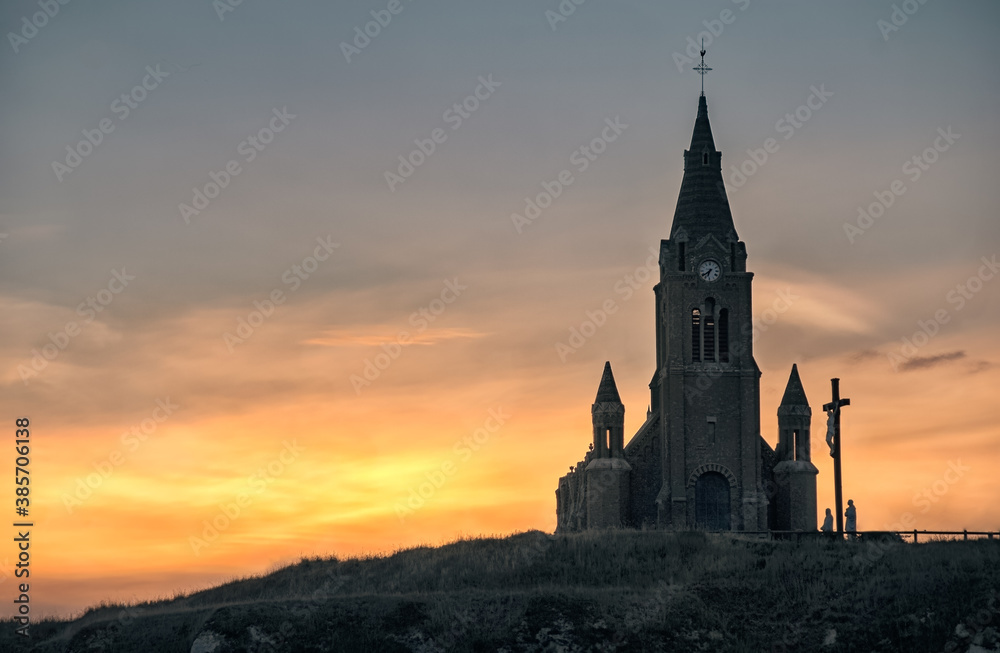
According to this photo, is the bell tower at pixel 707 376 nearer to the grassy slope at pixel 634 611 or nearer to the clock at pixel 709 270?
the clock at pixel 709 270

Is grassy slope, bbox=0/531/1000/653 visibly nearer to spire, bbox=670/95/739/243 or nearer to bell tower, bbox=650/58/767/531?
bell tower, bbox=650/58/767/531

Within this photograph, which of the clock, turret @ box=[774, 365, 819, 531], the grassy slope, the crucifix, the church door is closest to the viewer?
the grassy slope

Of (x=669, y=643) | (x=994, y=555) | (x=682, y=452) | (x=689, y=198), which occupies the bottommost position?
(x=669, y=643)

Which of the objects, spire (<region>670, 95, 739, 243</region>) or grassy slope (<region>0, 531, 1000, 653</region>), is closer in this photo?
grassy slope (<region>0, 531, 1000, 653</region>)

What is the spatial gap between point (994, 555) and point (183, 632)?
93.5 ft

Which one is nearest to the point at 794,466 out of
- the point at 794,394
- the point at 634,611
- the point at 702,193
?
the point at 794,394

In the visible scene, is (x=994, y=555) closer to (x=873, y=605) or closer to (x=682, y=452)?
(x=873, y=605)

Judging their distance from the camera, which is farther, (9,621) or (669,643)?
(9,621)

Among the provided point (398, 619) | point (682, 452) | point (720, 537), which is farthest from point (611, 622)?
point (682, 452)

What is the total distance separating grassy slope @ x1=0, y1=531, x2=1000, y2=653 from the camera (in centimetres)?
4297

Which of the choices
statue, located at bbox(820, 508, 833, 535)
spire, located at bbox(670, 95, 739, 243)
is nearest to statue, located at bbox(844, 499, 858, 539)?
statue, located at bbox(820, 508, 833, 535)

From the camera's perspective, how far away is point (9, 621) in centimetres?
5481

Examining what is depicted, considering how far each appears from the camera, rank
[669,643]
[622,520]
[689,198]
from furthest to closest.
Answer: [689,198] → [622,520] → [669,643]

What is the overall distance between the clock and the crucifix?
54.7ft
